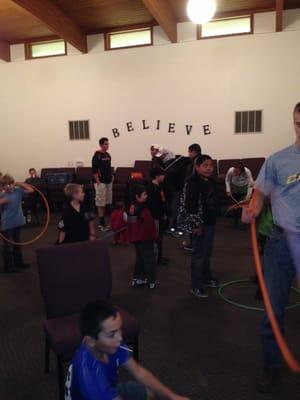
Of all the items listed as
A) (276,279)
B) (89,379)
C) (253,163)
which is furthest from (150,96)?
(89,379)

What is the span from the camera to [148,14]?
9.36 m

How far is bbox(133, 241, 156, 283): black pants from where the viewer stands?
439 cm

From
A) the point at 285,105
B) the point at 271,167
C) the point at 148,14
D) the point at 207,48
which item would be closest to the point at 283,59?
the point at 285,105

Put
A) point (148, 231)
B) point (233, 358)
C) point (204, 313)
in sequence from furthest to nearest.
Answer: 1. point (148, 231)
2. point (204, 313)
3. point (233, 358)

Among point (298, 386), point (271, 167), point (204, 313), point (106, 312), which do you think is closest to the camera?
point (106, 312)

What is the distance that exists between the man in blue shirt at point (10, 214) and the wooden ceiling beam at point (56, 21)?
4596 mm

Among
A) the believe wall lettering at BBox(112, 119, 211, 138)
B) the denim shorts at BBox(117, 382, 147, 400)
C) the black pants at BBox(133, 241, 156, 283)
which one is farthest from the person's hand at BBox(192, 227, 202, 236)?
the believe wall lettering at BBox(112, 119, 211, 138)

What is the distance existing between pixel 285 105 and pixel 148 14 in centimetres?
393

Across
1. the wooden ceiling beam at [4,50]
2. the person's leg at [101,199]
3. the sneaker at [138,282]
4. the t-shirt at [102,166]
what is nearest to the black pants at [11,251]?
the sneaker at [138,282]

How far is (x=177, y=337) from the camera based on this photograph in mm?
3414

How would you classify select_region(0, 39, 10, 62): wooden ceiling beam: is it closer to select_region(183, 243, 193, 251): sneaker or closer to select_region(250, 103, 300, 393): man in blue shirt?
select_region(183, 243, 193, 251): sneaker

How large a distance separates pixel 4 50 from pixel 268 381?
37.0 feet

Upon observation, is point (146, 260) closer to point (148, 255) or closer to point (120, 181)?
point (148, 255)

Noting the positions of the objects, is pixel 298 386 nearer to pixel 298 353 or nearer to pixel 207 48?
pixel 298 353
